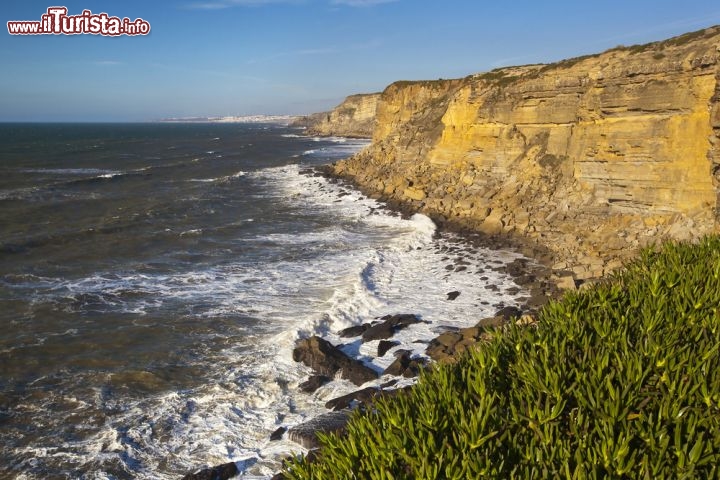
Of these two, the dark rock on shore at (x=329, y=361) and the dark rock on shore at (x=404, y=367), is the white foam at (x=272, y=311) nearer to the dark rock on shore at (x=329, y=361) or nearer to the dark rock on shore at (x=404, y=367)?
the dark rock on shore at (x=329, y=361)

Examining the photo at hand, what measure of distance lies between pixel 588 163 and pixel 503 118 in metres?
8.80

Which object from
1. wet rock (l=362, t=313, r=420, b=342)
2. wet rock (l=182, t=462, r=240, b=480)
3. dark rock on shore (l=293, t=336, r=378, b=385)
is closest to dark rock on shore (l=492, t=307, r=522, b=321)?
wet rock (l=362, t=313, r=420, b=342)

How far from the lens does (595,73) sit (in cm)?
2542

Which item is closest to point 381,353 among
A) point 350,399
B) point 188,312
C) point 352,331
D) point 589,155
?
point 352,331

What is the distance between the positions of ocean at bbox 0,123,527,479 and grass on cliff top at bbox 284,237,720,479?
17.0 ft

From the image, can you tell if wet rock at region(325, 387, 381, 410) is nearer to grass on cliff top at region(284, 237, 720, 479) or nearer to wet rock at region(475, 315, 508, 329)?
wet rock at region(475, 315, 508, 329)

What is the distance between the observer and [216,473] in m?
9.55

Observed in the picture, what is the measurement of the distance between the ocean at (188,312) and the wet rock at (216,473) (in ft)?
0.91

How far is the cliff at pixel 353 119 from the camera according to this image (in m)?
120

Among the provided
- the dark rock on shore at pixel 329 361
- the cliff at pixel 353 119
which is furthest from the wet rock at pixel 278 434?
the cliff at pixel 353 119

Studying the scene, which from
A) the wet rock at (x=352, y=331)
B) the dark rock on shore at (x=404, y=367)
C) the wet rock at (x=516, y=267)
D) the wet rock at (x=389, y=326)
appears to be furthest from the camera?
the wet rock at (x=516, y=267)

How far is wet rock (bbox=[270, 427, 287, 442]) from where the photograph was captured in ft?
34.9

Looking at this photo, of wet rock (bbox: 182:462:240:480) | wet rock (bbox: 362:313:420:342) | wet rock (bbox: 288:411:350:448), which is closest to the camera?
wet rock (bbox: 182:462:240:480)

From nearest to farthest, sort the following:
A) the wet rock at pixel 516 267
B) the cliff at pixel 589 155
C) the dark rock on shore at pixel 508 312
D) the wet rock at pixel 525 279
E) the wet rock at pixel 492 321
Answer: the wet rock at pixel 492 321, the dark rock on shore at pixel 508 312, the wet rock at pixel 525 279, the cliff at pixel 589 155, the wet rock at pixel 516 267
